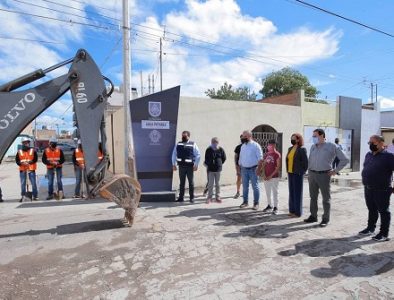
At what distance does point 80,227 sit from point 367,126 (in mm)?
16560

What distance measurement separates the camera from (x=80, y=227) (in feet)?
19.8

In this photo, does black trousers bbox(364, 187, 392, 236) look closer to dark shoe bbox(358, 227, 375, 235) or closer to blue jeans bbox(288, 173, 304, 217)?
dark shoe bbox(358, 227, 375, 235)

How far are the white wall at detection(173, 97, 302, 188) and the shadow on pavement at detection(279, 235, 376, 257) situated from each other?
565 centimetres

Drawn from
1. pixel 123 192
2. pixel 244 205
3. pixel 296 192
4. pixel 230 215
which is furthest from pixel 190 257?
pixel 244 205

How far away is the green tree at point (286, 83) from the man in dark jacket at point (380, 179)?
105 ft

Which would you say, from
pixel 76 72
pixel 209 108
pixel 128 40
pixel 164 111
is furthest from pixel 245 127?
pixel 76 72

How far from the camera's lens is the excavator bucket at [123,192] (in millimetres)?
5500

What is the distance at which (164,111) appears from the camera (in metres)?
8.73

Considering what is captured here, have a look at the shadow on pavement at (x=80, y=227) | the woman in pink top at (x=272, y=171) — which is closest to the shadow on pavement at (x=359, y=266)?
the woman in pink top at (x=272, y=171)

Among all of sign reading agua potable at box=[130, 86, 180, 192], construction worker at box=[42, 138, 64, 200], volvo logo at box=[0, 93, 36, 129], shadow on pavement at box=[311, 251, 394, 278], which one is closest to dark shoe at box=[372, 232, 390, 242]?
shadow on pavement at box=[311, 251, 394, 278]

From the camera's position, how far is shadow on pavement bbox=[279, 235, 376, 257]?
184 inches

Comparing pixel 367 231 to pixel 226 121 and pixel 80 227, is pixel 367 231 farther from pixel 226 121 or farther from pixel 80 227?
pixel 226 121

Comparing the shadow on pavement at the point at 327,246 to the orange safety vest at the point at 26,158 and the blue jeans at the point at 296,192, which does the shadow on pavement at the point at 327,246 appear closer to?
the blue jeans at the point at 296,192

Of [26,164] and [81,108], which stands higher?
[81,108]
